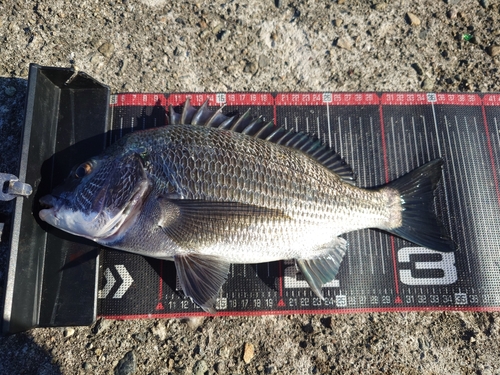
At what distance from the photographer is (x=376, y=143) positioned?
2.80m

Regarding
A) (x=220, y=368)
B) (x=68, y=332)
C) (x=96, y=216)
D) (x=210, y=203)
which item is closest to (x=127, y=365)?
(x=68, y=332)

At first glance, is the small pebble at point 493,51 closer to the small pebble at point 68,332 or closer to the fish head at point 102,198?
the fish head at point 102,198

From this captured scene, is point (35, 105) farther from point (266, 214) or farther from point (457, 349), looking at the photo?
point (457, 349)

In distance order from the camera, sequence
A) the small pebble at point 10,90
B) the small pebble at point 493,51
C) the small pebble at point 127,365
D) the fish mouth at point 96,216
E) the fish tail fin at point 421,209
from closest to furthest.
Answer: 1. the fish mouth at point 96,216
2. the small pebble at point 127,365
3. the fish tail fin at point 421,209
4. the small pebble at point 10,90
5. the small pebble at point 493,51

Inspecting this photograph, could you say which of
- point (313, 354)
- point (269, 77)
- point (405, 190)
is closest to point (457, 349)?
point (313, 354)

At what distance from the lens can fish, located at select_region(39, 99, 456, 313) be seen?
Answer: 210 centimetres

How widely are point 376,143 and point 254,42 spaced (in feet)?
4.79

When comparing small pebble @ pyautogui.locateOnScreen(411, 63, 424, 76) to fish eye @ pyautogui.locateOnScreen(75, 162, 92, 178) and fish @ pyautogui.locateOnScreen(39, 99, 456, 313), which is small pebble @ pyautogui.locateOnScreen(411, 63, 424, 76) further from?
fish eye @ pyautogui.locateOnScreen(75, 162, 92, 178)

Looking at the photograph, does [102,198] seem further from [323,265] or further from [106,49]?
[323,265]

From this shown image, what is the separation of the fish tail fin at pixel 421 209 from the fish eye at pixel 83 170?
227 centimetres

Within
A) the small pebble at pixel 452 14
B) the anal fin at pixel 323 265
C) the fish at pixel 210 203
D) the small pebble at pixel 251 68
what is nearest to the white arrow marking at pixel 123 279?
the fish at pixel 210 203

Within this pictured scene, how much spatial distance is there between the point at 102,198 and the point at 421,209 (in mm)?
2425

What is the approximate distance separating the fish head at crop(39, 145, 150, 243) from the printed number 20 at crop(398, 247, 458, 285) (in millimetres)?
2153

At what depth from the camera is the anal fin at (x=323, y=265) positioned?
93.6 inches
